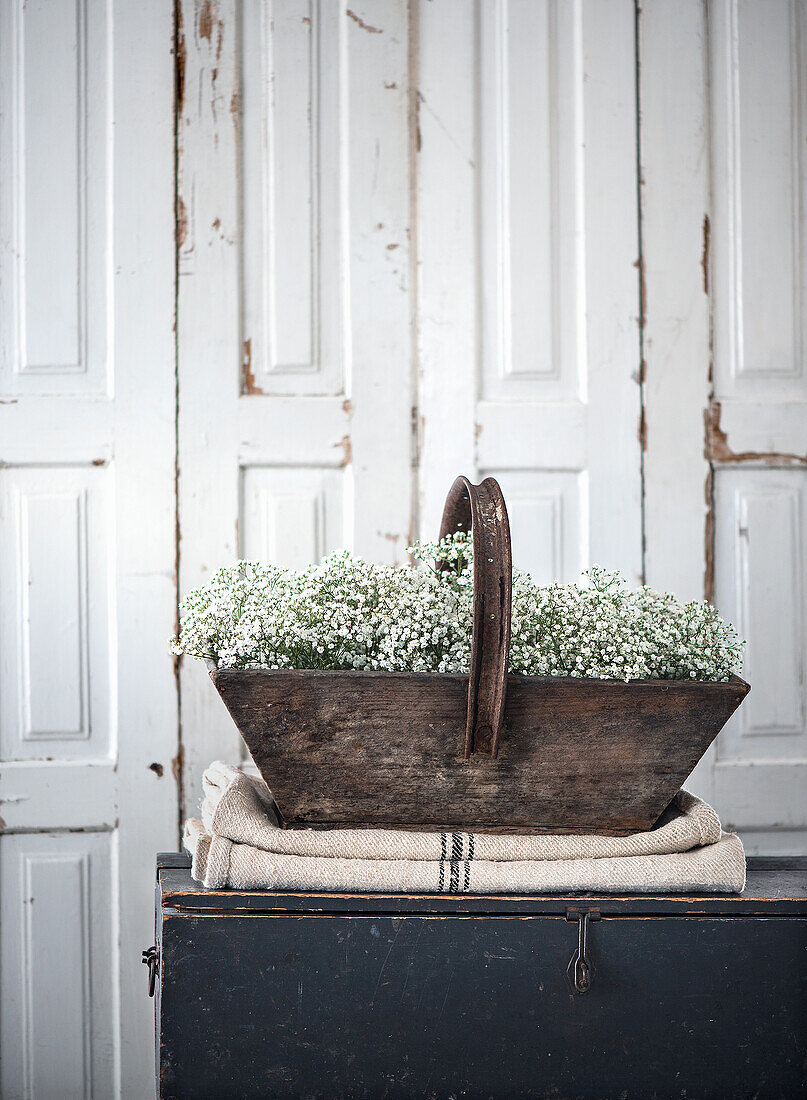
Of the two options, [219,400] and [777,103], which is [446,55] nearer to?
[777,103]

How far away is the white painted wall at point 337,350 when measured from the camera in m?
1.52

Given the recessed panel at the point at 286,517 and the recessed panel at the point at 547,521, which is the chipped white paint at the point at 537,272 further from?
the recessed panel at the point at 286,517

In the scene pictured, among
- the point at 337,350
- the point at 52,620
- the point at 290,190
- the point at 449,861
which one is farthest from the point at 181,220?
the point at 449,861

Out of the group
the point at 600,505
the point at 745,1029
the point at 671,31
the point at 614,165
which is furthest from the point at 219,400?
the point at 745,1029

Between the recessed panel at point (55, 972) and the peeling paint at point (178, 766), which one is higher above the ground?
the peeling paint at point (178, 766)

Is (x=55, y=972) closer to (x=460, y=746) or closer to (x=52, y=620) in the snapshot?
(x=52, y=620)

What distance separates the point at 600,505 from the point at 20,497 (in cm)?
98

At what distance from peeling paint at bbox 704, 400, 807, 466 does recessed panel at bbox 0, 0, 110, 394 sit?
41.4 inches

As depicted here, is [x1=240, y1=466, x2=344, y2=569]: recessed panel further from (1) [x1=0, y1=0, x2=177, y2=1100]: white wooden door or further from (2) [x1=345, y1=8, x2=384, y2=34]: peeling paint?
(2) [x1=345, y1=8, x2=384, y2=34]: peeling paint

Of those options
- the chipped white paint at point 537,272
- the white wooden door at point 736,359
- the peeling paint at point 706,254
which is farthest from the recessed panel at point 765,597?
the peeling paint at point 706,254

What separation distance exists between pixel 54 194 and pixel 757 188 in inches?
47.5

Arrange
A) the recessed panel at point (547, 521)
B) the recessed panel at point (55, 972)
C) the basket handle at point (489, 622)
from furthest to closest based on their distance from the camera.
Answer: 1. the recessed panel at point (547, 521)
2. the recessed panel at point (55, 972)
3. the basket handle at point (489, 622)

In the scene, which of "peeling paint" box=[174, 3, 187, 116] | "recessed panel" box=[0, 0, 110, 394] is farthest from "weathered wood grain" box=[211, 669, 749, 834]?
"peeling paint" box=[174, 3, 187, 116]

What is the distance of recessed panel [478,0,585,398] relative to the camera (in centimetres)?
158
